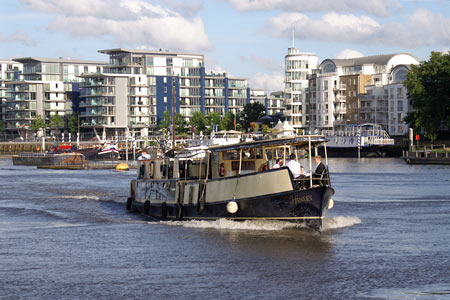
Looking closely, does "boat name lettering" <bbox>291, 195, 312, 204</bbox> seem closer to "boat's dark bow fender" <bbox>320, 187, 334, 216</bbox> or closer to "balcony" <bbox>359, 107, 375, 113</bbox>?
"boat's dark bow fender" <bbox>320, 187, 334, 216</bbox>

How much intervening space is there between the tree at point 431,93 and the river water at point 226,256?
77.5m

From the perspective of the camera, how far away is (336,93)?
186m

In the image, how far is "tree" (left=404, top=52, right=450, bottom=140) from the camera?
12312cm

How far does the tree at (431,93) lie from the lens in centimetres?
12312

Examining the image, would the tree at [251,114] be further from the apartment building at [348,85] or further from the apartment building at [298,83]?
the apartment building at [348,85]

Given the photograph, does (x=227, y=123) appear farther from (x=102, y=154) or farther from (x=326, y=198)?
(x=326, y=198)

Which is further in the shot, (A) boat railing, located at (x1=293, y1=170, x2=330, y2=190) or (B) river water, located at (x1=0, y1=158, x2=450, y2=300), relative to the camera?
(A) boat railing, located at (x1=293, y1=170, x2=330, y2=190)

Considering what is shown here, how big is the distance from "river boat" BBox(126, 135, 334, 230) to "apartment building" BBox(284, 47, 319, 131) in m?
155

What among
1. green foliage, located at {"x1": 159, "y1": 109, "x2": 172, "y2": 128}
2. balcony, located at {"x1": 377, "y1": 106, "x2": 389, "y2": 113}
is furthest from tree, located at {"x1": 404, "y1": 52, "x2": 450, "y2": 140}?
green foliage, located at {"x1": 159, "y1": 109, "x2": 172, "y2": 128}

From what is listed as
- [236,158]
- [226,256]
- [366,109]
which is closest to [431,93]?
[366,109]

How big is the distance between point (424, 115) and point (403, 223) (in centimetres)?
8791

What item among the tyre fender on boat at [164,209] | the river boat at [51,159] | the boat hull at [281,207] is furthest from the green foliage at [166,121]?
the boat hull at [281,207]

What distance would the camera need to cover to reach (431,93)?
127m

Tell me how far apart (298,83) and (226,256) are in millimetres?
170460
